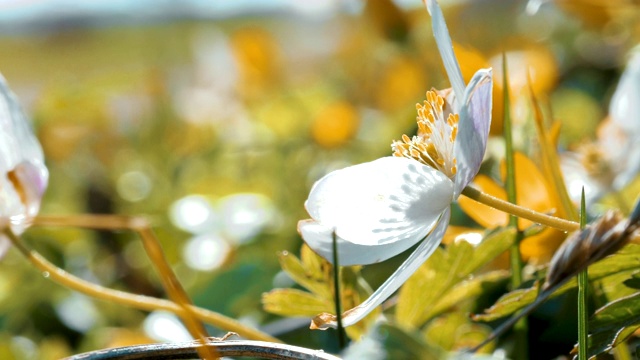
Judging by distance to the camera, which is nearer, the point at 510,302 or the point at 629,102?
the point at 510,302

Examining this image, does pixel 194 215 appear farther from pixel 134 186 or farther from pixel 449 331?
pixel 449 331

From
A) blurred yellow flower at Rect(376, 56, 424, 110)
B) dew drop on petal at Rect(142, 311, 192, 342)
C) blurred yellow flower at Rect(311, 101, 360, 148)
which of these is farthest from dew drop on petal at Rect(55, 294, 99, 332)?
blurred yellow flower at Rect(376, 56, 424, 110)

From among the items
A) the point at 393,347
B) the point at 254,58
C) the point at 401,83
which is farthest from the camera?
the point at 254,58

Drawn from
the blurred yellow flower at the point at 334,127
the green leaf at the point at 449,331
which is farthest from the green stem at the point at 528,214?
the blurred yellow flower at the point at 334,127

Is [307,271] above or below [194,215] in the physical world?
below

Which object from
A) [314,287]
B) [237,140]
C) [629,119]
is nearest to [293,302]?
[314,287]

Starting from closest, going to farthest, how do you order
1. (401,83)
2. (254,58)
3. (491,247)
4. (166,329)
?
(491,247) < (166,329) < (401,83) < (254,58)

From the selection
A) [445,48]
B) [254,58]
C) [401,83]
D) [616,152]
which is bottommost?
[445,48]
